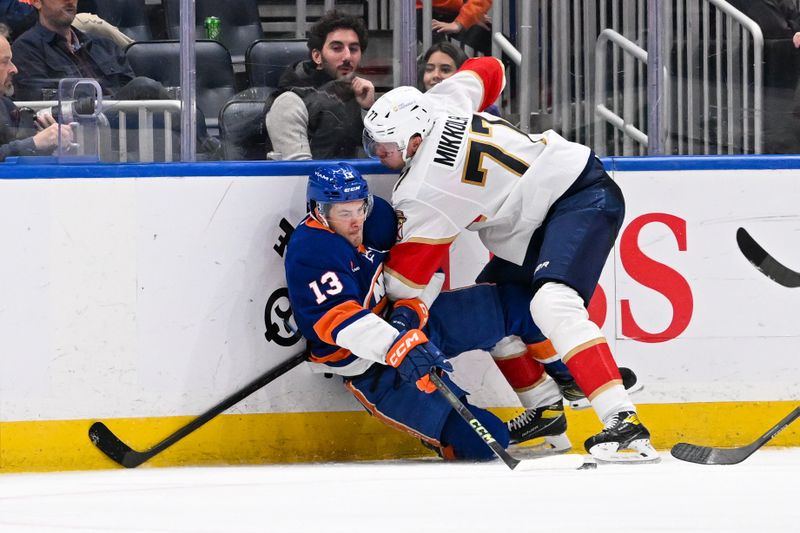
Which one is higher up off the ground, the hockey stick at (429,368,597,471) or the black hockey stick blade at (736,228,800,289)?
the black hockey stick blade at (736,228,800,289)

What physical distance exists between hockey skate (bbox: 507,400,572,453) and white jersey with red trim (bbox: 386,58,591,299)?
0.54 m

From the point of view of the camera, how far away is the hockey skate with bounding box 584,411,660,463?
133 inches

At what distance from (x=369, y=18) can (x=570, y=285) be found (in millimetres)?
1056

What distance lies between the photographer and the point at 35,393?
3.78 metres

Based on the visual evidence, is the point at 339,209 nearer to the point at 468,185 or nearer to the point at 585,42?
the point at 468,185

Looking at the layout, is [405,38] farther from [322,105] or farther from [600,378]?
[600,378]

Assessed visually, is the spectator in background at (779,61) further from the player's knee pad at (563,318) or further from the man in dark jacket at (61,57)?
the man in dark jacket at (61,57)

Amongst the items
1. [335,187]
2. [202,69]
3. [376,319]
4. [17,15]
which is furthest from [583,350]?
[17,15]

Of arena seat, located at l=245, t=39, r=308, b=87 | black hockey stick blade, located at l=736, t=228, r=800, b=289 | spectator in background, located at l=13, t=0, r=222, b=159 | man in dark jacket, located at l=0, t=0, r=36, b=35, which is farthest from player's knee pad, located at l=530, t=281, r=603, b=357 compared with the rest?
man in dark jacket, located at l=0, t=0, r=36, b=35

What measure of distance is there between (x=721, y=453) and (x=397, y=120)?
1330 mm

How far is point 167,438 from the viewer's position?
384 cm

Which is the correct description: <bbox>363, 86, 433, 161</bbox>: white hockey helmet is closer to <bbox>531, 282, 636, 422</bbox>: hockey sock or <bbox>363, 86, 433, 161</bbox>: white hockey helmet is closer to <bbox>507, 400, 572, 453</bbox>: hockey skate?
<bbox>531, 282, 636, 422</bbox>: hockey sock

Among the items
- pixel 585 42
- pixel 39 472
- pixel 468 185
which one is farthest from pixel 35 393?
pixel 585 42

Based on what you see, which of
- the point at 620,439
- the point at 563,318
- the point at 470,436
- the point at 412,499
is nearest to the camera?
the point at 412,499
